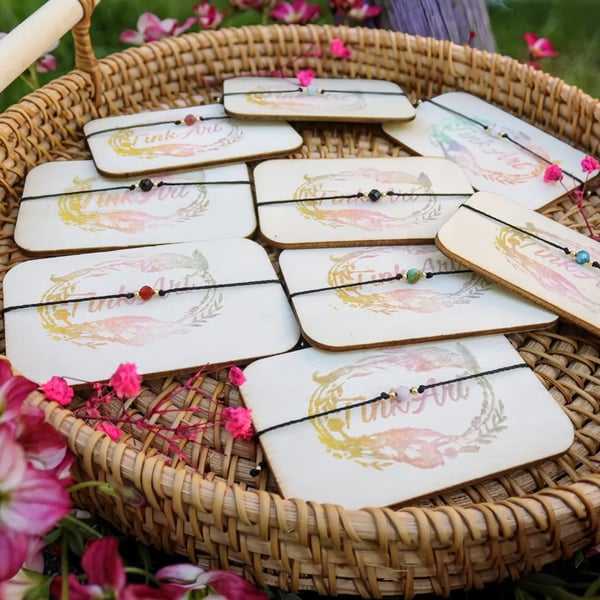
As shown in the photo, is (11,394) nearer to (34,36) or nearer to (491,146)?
(34,36)

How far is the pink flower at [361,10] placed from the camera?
108 cm

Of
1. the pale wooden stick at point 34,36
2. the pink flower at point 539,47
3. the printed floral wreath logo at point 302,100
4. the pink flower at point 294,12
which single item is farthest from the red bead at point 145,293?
the pink flower at point 539,47

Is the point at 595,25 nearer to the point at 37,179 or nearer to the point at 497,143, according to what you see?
the point at 497,143

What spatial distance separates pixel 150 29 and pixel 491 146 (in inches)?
21.9

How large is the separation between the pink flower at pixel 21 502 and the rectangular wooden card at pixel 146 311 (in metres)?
0.19

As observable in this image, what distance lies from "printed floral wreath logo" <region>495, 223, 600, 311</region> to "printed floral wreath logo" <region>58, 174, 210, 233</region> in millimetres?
334

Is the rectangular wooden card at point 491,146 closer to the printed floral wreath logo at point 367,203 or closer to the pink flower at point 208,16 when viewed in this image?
the printed floral wreath logo at point 367,203

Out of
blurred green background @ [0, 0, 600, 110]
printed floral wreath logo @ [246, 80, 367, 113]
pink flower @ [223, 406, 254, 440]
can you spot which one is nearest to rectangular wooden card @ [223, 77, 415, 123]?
printed floral wreath logo @ [246, 80, 367, 113]

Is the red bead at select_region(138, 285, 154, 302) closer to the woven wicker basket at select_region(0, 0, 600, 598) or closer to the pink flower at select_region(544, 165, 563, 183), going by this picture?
the woven wicker basket at select_region(0, 0, 600, 598)

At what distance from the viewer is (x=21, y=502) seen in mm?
378

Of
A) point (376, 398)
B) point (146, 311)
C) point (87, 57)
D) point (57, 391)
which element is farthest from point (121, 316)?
point (87, 57)

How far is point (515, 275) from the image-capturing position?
2.17 feet

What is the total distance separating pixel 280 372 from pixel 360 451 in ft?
0.33

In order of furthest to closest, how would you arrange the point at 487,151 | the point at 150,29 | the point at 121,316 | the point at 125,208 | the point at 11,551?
1. the point at 150,29
2. the point at 487,151
3. the point at 125,208
4. the point at 121,316
5. the point at 11,551
